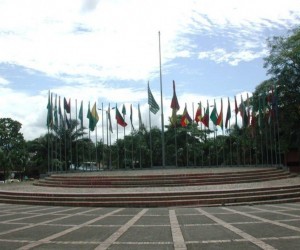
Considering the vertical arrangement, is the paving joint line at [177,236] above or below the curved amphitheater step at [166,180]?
below

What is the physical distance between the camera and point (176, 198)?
15438mm

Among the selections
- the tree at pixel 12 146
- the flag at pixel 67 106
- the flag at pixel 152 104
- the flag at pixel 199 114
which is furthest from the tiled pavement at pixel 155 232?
the tree at pixel 12 146

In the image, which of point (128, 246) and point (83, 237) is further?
point (83, 237)

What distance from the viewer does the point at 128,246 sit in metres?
6.96

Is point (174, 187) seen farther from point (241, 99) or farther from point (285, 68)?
point (285, 68)

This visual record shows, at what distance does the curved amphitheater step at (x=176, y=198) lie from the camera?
1510 centimetres

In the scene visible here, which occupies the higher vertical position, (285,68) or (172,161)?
(285,68)

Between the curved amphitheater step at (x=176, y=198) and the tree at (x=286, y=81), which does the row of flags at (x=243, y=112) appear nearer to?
the tree at (x=286, y=81)

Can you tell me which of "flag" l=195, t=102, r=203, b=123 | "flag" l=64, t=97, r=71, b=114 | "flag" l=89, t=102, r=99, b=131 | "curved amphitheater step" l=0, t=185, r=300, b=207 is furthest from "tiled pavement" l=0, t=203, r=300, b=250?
"flag" l=195, t=102, r=203, b=123

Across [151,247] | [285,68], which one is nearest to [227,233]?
[151,247]

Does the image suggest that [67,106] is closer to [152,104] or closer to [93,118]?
[93,118]

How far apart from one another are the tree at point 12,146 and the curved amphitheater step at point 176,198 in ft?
80.9

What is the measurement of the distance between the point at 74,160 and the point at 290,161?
21.8 meters

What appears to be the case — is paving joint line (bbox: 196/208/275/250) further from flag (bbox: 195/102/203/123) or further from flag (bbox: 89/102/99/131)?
flag (bbox: 89/102/99/131)
